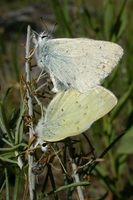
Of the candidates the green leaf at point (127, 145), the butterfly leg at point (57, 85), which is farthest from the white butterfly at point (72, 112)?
the green leaf at point (127, 145)

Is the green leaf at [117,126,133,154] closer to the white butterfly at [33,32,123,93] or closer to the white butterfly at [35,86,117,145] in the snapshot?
the white butterfly at [33,32,123,93]

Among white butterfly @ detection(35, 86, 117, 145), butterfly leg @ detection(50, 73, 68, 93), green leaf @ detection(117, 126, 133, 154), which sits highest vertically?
butterfly leg @ detection(50, 73, 68, 93)

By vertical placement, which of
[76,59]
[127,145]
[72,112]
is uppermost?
[76,59]

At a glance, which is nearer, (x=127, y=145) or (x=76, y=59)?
(x=76, y=59)

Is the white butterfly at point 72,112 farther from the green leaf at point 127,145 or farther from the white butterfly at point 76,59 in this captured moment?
the green leaf at point 127,145

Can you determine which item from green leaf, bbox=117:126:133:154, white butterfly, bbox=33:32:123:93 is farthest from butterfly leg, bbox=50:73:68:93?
green leaf, bbox=117:126:133:154

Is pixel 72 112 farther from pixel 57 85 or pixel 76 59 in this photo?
pixel 76 59

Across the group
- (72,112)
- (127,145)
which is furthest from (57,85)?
(127,145)
